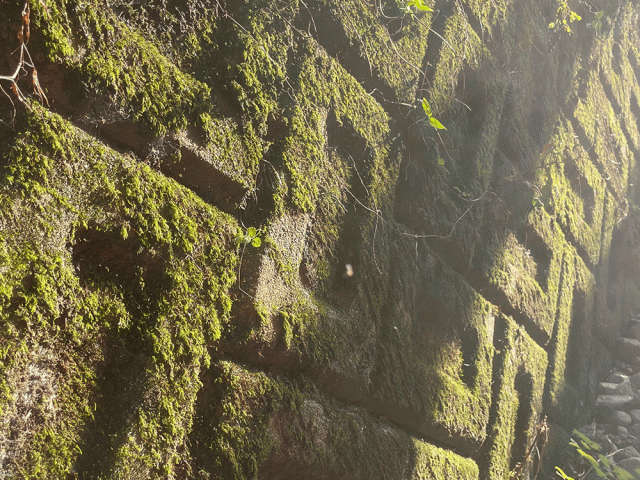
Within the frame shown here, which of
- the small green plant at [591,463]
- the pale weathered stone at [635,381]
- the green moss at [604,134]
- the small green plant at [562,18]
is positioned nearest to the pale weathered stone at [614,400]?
the pale weathered stone at [635,381]

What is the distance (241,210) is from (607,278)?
171 inches

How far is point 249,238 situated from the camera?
4.70 ft

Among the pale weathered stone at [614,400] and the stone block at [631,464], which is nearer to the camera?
the stone block at [631,464]

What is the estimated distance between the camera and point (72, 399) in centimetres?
106

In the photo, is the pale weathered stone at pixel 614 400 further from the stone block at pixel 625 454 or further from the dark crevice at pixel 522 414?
the dark crevice at pixel 522 414

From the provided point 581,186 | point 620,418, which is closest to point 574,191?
point 581,186

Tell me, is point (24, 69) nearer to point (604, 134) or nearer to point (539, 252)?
point (539, 252)

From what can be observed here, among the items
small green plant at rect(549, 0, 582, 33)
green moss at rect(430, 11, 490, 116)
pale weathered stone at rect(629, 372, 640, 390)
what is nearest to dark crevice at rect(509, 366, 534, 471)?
green moss at rect(430, 11, 490, 116)

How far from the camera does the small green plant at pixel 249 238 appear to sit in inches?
56.2

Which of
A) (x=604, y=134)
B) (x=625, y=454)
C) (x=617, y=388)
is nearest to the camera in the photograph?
(x=625, y=454)

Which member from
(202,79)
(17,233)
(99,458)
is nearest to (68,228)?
(17,233)

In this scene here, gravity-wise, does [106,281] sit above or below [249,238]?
below

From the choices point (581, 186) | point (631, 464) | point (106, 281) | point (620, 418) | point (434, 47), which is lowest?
point (106, 281)

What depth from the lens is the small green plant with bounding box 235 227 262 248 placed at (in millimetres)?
1429
